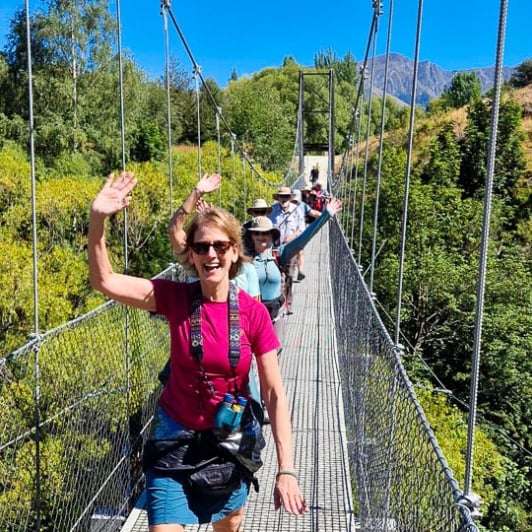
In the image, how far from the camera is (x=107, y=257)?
1058 millimetres

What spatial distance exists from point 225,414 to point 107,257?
32cm

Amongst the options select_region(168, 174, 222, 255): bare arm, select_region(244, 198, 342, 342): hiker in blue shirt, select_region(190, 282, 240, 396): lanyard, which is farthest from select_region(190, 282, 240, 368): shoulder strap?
select_region(244, 198, 342, 342): hiker in blue shirt

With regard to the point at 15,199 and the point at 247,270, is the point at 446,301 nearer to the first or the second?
the point at 15,199

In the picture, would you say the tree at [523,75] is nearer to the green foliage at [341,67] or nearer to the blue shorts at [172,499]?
the green foliage at [341,67]

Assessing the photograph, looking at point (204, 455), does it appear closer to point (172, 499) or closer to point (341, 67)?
point (172, 499)

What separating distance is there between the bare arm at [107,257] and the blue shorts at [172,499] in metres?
0.20

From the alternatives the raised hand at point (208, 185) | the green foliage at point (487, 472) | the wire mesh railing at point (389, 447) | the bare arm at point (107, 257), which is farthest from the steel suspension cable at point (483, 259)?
the green foliage at point (487, 472)

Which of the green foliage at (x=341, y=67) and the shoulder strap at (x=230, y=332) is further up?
the green foliage at (x=341, y=67)

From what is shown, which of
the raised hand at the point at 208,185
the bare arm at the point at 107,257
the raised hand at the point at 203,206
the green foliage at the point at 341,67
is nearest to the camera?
the bare arm at the point at 107,257

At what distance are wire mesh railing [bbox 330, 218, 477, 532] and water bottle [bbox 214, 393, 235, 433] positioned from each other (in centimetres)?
31

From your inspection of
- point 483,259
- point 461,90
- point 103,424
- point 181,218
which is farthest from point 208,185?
point 461,90

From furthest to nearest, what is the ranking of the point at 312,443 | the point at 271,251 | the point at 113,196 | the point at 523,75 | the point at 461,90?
the point at 461,90 → the point at 523,75 → the point at 312,443 → the point at 271,251 → the point at 113,196

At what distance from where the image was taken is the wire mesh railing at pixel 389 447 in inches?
40.4

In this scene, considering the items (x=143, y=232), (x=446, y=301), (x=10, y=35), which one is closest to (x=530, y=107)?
(x=446, y=301)
